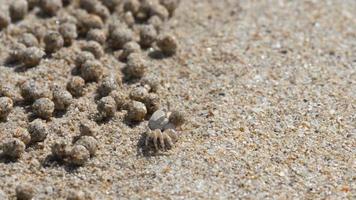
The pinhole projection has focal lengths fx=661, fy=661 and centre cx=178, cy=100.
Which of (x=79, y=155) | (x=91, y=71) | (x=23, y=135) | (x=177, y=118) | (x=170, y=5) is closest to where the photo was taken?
(x=79, y=155)

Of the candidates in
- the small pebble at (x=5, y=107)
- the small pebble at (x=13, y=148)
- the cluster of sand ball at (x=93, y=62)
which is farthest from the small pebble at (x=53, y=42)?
the small pebble at (x=13, y=148)

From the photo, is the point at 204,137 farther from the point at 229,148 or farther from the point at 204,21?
the point at 204,21

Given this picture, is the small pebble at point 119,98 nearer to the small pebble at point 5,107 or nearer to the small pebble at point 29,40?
the small pebble at point 5,107

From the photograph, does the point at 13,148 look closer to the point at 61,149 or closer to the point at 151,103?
the point at 61,149

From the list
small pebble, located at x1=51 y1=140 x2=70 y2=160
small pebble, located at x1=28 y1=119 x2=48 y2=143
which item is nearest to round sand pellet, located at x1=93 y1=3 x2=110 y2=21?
small pebble, located at x1=28 y1=119 x2=48 y2=143

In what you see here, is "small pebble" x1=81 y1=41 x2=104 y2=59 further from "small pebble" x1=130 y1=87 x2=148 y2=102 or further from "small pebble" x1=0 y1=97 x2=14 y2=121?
"small pebble" x1=0 y1=97 x2=14 y2=121

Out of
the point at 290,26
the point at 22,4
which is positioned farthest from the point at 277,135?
the point at 22,4

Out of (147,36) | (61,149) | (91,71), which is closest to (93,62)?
(91,71)
